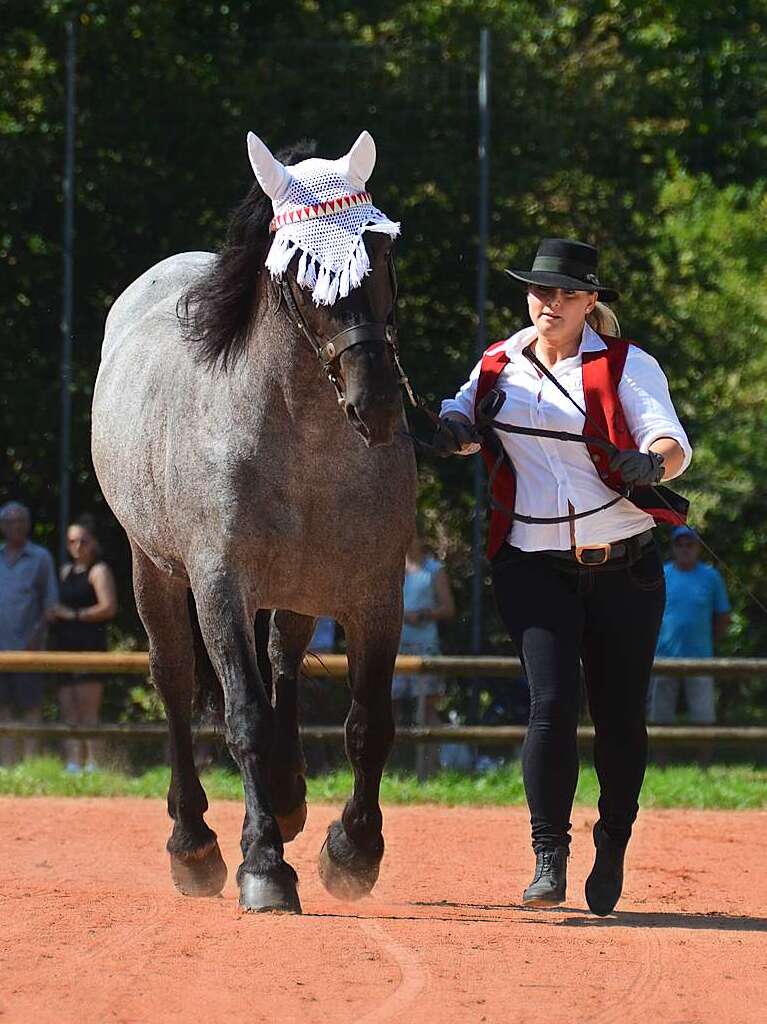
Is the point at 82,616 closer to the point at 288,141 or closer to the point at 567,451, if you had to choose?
the point at 288,141

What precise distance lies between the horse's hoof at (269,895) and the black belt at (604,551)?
1.33m

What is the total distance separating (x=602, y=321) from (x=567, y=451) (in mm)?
545

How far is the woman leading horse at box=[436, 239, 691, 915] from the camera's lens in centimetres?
553

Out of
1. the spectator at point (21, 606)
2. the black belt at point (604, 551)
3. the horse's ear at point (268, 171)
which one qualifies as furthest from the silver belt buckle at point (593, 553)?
the spectator at point (21, 606)

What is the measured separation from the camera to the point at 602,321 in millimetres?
5895

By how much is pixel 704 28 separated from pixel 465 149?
703 centimetres

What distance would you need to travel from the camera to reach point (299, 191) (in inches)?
213

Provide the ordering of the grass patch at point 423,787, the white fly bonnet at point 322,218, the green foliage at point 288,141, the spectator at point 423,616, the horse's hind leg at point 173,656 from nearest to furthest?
the white fly bonnet at point 322,218
the horse's hind leg at point 173,656
the grass patch at point 423,787
the spectator at point 423,616
the green foliage at point 288,141

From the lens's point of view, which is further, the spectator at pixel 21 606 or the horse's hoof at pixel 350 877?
the spectator at pixel 21 606

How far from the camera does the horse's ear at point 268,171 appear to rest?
5.34 metres

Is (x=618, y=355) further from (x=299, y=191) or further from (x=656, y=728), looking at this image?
(x=656, y=728)

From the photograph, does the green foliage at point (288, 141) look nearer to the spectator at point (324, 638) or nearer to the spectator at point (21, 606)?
the spectator at point (324, 638)

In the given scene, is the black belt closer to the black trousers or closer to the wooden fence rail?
the black trousers

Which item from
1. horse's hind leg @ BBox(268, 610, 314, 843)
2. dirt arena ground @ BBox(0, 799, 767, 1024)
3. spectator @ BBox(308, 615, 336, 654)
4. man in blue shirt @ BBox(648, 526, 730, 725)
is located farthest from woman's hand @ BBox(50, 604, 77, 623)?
horse's hind leg @ BBox(268, 610, 314, 843)
